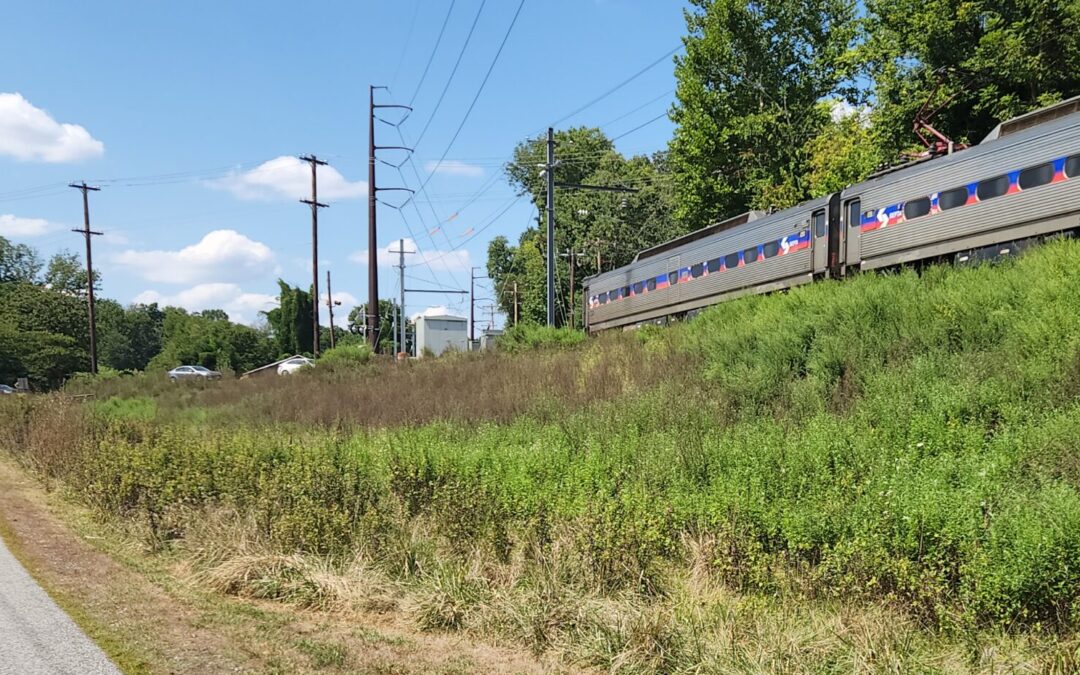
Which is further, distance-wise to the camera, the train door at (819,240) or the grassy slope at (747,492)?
the train door at (819,240)

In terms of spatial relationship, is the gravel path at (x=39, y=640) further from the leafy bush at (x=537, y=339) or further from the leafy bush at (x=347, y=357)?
the leafy bush at (x=347, y=357)

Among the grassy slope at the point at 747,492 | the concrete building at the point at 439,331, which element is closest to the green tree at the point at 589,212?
the concrete building at the point at 439,331

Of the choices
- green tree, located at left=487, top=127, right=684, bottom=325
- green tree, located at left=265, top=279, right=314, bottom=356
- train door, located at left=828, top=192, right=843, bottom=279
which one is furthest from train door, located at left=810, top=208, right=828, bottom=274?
green tree, located at left=265, top=279, right=314, bottom=356

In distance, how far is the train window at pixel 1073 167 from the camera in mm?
11971

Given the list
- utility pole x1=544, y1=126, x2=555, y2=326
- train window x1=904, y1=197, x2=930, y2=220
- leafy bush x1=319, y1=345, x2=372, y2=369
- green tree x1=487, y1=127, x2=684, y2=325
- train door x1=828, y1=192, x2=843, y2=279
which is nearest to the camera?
train window x1=904, y1=197, x2=930, y2=220

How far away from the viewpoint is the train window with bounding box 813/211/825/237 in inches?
719

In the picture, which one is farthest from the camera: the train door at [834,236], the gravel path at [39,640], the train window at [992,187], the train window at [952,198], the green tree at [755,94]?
the green tree at [755,94]

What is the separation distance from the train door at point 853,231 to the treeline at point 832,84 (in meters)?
6.68

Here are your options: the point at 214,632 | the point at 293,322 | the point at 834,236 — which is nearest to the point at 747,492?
the point at 214,632

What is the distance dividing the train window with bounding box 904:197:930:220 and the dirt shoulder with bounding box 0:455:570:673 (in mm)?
13679

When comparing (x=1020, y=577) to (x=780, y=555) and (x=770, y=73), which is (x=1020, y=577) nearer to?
(x=780, y=555)

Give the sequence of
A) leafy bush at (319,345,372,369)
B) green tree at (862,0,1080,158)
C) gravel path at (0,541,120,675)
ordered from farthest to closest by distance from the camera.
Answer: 1. leafy bush at (319,345,372,369)
2. green tree at (862,0,1080,158)
3. gravel path at (0,541,120,675)

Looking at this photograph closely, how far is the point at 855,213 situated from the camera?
56.9 feet

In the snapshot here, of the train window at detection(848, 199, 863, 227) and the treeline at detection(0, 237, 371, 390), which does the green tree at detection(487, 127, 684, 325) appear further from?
the train window at detection(848, 199, 863, 227)
